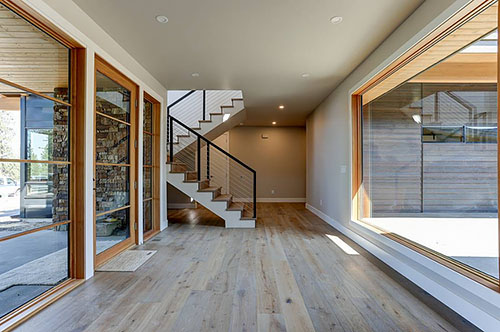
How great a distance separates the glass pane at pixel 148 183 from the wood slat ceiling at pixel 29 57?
1990 millimetres

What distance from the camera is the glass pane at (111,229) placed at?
2.98 meters

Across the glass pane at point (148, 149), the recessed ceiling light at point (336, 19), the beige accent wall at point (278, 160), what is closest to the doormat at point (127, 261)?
the glass pane at point (148, 149)

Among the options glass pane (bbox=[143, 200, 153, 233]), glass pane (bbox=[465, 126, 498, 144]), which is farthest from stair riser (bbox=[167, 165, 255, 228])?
glass pane (bbox=[465, 126, 498, 144])

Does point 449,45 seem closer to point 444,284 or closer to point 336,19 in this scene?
point 336,19

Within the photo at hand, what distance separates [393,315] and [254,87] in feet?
13.0

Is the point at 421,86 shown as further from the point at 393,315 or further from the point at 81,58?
the point at 81,58


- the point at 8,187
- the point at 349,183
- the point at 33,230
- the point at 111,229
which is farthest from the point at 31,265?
the point at 349,183

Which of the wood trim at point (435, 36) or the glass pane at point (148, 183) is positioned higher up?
the wood trim at point (435, 36)

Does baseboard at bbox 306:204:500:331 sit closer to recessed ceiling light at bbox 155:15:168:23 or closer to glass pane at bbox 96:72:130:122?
recessed ceiling light at bbox 155:15:168:23

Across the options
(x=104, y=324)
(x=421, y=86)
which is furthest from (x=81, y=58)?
(x=421, y=86)

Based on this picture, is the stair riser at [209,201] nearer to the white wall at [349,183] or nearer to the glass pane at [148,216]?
the glass pane at [148,216]

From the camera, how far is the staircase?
5.09m

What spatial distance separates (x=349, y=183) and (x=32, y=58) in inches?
156

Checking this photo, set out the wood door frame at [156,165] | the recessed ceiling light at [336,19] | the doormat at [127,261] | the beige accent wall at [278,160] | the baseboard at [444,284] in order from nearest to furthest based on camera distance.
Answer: the baseboard at [444,284] < the recessed ceiling light at [336,19] < the doormat at [127,261] < the wood door frame at [156,165] < the beige accent wall at [278,160]
